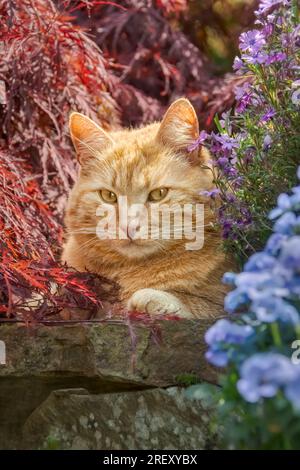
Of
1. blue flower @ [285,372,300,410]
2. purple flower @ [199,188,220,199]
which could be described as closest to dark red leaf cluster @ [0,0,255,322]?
purple flower @ [199,188,220,199]

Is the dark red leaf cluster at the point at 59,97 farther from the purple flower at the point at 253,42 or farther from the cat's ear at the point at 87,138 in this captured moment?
the purple flower at the point at 253,42

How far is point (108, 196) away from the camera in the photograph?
2939mm

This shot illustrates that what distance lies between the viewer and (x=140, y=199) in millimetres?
2822

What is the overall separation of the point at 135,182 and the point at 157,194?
101 mm

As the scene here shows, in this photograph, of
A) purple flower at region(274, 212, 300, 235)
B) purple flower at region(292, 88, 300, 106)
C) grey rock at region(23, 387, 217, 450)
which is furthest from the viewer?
purple flower at region(292, 88, 300, 106)

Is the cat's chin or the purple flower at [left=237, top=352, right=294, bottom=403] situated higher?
the cat's chin

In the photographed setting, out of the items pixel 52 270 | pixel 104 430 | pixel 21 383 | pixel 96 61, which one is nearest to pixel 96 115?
pixel 96 61

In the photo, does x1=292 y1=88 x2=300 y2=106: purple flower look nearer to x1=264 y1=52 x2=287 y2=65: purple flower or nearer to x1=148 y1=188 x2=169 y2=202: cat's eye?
x1=264 y1=52 x2=287 y2=65: purple flower

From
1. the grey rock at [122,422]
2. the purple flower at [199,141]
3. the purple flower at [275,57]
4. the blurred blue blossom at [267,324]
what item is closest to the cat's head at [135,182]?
the purple flower at [199,141]

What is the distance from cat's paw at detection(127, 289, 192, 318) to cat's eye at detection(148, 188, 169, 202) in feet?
1.54

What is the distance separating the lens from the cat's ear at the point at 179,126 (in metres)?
2.75

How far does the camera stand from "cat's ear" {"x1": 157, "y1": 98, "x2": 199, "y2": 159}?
2750 millimetres

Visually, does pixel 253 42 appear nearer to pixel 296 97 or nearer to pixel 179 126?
pixel 296 97
